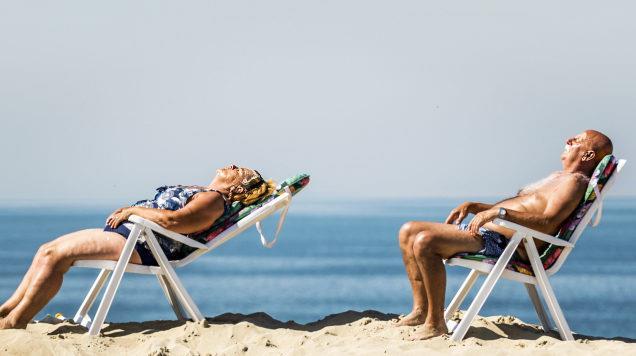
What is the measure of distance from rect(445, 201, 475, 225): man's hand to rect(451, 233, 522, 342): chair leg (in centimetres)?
40

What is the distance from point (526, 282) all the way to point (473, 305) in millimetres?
426

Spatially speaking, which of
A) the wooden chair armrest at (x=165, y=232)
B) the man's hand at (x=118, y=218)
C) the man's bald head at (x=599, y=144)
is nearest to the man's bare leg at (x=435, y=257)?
the man's bald head at (x=599, y=144)

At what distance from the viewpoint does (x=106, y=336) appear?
6828mm

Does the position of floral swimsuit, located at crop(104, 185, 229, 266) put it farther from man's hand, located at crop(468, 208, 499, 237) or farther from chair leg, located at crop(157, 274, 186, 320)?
man's hand, located at crop(468, 208, 499, 237)

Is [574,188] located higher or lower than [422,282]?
higher

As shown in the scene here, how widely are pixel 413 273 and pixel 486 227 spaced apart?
1.53 feet

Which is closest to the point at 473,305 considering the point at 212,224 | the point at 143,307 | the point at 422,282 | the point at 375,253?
the point at 422,282

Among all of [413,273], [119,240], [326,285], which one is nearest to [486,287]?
[413,273]

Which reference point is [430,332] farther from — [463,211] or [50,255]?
[50,255]

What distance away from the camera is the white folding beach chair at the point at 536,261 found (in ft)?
20.7

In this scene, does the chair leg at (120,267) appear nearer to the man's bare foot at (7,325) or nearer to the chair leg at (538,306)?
the man's bare foot at (7,325)

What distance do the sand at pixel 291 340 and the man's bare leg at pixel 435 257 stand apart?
0.12m

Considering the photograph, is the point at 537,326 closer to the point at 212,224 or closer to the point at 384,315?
the point at 384,315

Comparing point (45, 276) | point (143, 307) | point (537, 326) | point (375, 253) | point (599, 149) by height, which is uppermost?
point (599, 149)
